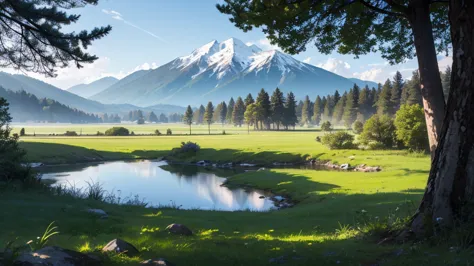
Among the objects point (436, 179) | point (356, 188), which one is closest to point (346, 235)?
point (436, 179)

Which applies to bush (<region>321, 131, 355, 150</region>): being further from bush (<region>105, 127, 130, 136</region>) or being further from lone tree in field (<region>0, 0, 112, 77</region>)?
bush (<region>105, 127, 130, 136</region>)

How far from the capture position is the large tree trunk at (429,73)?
9547mm

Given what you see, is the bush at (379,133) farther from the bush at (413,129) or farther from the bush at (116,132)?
the bush at (116,132)

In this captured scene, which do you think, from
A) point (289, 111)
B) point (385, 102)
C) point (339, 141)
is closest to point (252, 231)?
point (339, 141)

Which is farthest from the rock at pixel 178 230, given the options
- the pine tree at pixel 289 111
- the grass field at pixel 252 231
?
the pine tree at pixel 289 111

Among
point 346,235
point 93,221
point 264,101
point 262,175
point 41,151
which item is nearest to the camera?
point 346,235

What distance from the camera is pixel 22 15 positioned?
40.7 feet

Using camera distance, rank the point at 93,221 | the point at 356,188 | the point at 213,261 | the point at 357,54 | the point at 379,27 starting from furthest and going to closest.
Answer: the point at 356,188
the point at 357,54
the point at 379,27
the point at 93,221
the point at 213,261

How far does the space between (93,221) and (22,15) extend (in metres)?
7.40

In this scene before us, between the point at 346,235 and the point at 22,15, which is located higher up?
the point at 22,15

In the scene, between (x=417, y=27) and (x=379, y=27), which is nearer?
(x=417, y=27)

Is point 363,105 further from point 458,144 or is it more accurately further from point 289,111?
point 458,144

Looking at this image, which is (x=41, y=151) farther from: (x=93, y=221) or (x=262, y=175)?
(x=93, y=221)

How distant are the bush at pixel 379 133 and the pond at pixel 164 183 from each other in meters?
25.1
